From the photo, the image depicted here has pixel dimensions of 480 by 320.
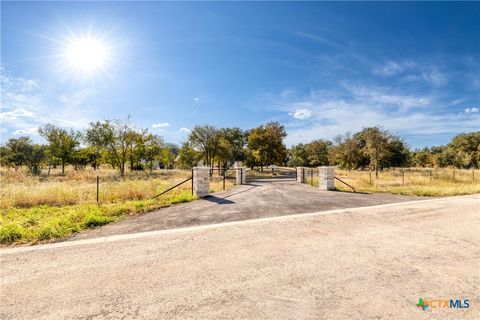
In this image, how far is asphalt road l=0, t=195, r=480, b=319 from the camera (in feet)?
8.29

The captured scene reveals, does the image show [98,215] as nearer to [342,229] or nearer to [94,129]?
[342,229]

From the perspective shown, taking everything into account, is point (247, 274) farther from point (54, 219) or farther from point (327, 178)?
point (327, 178)

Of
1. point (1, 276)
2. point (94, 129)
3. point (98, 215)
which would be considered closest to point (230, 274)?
point (1, 276)

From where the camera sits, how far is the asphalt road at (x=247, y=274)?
8.29 feet

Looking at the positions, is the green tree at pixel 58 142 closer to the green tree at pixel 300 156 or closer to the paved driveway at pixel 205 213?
the paved driveway at pixel 205 213

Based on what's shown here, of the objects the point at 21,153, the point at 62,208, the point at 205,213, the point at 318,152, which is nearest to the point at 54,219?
the point at 62,208

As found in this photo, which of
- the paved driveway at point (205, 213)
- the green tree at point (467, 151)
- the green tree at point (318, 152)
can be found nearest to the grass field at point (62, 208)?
the paved driveway at point (205, 213)

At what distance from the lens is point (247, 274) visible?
10.9 ft

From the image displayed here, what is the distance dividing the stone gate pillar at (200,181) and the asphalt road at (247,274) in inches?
201

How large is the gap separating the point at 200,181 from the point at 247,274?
25.4 feet

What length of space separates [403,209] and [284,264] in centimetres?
700

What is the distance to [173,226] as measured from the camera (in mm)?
6012

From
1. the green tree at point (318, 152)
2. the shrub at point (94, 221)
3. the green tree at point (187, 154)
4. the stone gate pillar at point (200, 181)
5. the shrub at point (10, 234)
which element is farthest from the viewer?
the green tree at point (318, 152)

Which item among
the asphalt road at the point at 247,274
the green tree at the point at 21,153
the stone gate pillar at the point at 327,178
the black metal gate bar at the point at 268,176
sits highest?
the green tree at the point at 21,153
